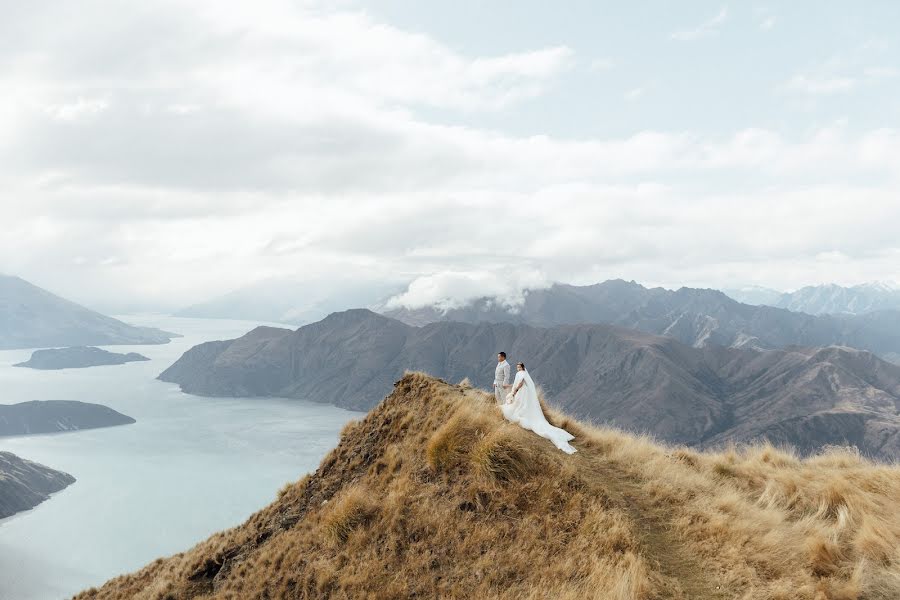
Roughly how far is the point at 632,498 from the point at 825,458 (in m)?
10.8

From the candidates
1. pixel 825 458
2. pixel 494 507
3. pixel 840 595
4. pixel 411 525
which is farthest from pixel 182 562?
pixel 825 458

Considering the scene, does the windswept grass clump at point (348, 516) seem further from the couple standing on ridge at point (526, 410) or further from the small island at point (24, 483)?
the small island at point (24, 483)

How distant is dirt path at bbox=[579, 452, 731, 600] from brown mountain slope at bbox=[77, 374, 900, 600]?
0.05m

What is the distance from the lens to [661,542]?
11211 mm

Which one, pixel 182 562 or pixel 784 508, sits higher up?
pixel 784 508

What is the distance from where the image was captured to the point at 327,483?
1830 cm

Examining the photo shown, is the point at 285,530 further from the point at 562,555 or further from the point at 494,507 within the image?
the point at 562,555

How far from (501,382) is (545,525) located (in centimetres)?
872

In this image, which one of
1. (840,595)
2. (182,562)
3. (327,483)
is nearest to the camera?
(840,595)

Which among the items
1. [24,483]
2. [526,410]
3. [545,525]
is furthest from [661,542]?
[24,483]

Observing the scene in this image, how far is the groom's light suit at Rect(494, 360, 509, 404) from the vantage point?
20.1 m

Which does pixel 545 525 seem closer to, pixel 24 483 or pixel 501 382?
pixel 501 382

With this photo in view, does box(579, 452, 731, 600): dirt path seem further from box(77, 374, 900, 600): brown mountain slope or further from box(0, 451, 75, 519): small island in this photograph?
box(0, 451, 75, 519): small island

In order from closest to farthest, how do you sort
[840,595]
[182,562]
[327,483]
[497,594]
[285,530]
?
[840,595] → [497,594] → [285,530] → [327,483] → [182,562]
